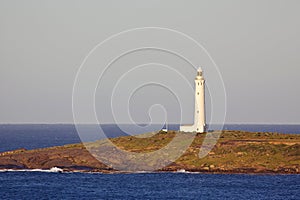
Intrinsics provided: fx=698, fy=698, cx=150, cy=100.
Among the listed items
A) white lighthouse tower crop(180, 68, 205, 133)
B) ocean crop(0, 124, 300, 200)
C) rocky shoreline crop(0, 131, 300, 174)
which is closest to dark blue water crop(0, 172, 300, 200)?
ocean crop(0, 124, 300, 200)

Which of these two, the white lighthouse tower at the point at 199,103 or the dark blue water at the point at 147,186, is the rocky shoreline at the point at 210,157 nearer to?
the white lighthouse tower at the point at 199,103

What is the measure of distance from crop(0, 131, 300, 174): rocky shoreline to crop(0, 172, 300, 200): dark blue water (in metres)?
4.34

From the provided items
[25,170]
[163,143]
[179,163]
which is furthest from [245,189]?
[25,170]

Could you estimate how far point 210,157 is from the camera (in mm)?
130875

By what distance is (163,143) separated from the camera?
139 meters

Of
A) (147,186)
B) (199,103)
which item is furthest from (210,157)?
(147,186)

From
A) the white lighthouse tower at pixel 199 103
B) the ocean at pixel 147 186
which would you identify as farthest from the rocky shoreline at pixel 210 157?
the ocean at pixel 147 186

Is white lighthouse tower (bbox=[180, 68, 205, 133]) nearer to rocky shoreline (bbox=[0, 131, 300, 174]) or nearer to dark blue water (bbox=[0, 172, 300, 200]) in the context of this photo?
rocky shoreline (bbox=[0, 131, 300, 174])

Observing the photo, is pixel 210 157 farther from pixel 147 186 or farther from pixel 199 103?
pixel 147 186

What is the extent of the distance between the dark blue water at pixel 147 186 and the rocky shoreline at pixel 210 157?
14.2 feet

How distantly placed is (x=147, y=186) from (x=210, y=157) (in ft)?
84.1

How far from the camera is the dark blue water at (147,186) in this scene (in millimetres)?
100188

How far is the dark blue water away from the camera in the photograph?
100m

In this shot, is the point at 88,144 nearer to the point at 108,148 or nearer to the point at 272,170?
the point at 108,148
